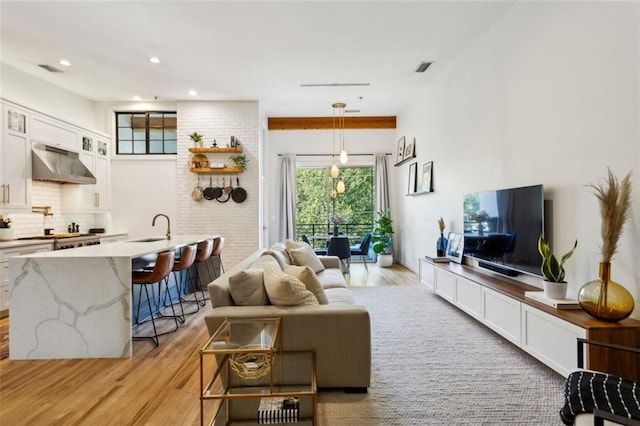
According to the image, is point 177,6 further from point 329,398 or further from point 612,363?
point 612,363

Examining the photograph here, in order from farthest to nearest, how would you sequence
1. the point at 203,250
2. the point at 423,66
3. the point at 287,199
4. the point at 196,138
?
1. the point at 287,199
2. the point at 196,138
3. the point at 423,66
4. the point at 203,250

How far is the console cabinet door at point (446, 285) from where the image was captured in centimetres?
406

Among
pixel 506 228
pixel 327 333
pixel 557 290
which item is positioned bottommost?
pixel 327 333

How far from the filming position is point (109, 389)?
2459mm

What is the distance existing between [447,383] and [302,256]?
2.23 metres

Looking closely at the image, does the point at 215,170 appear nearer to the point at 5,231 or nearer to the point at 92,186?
the point at 92,186

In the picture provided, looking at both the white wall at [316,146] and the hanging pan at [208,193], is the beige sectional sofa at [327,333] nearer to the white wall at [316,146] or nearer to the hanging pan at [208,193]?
the hanging pan at [208,193]

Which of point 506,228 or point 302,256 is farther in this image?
point 302,256

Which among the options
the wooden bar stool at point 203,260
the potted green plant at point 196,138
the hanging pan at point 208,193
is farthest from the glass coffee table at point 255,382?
the potted green plant at point 196,138

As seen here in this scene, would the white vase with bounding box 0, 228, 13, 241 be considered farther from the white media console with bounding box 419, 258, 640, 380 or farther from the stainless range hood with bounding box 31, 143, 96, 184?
the white media console with bounding box 419, 258, 640, 380

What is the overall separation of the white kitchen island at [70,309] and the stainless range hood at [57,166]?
2.50m

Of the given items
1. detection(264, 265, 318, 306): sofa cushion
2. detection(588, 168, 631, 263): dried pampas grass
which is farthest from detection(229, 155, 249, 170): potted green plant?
detection(588, 168, 631, 263): dried pampas grass

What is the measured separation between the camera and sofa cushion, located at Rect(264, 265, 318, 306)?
2.36 metres

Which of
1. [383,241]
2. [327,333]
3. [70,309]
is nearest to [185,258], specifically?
[70,309]
